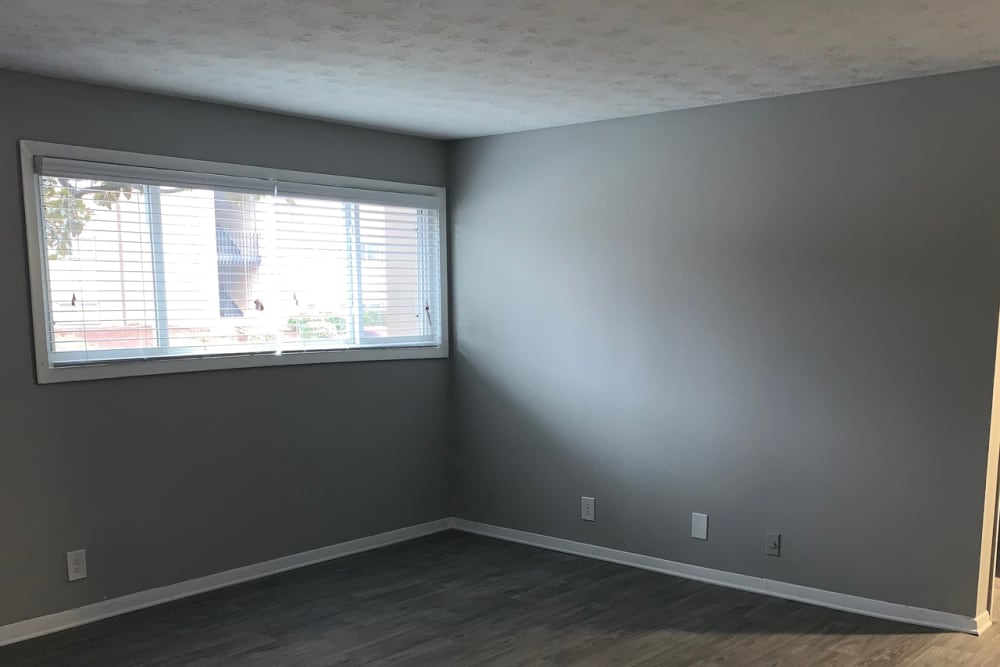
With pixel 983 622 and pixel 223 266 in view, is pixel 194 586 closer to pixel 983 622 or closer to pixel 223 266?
pixel 223 266

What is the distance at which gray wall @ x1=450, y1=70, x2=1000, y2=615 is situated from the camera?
352 centimetres

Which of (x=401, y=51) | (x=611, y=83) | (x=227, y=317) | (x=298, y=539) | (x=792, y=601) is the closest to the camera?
(x=401, y=51)

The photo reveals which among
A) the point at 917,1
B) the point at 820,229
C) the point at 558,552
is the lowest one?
the point at 558,552

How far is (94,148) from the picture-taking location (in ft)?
→ 12.0

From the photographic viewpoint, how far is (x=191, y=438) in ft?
13.3

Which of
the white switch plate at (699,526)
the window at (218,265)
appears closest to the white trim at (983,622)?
the white switch plate at (699,526)

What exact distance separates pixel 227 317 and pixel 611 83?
223 cm

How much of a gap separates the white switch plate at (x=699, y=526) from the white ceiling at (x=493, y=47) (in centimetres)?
210

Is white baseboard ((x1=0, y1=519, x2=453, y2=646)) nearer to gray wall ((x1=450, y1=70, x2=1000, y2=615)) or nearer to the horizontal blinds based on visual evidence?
gray wall ((x1=450, y1=70, x2=1000, y2=615))

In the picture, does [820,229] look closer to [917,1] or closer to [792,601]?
[917,1]

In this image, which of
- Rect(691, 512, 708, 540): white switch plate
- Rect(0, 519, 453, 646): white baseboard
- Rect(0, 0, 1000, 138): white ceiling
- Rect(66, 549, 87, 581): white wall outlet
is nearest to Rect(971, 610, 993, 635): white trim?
Rect(691, 512, 708, 540): white switch plate

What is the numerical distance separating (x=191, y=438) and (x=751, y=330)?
2.82 meters

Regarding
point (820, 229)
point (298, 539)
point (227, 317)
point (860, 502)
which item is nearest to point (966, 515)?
point (860, 502)

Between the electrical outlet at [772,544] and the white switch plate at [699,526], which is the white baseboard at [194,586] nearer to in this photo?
the white switch plate at [699,526]
